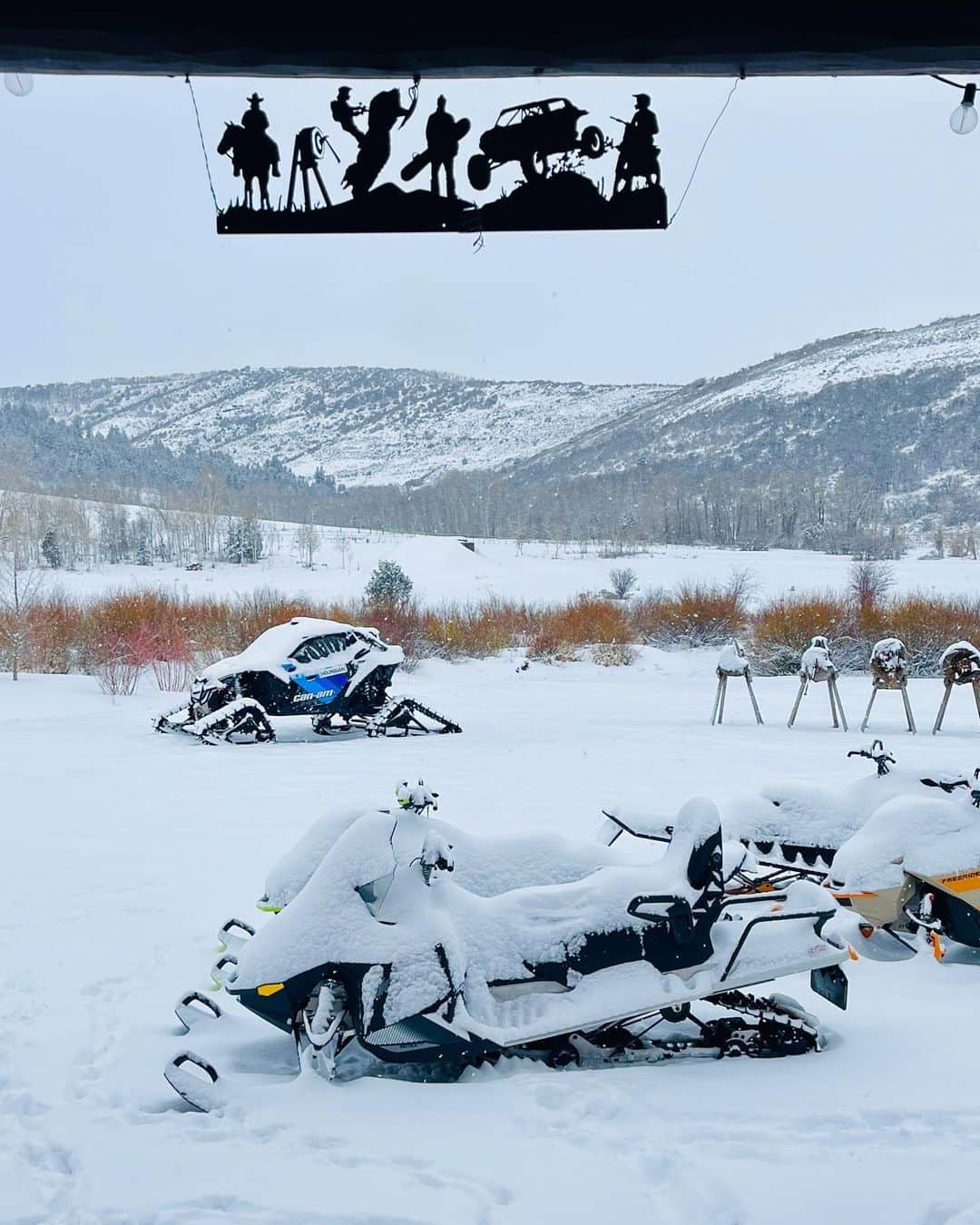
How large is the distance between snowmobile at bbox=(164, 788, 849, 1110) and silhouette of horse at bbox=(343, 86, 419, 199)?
86.6 inches

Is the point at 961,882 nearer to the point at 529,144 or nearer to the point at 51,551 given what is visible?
the point at 529,144

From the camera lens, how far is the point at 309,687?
1348 centimetres

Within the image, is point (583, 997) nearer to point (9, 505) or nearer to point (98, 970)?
point (98, 970)

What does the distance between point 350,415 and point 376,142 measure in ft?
484

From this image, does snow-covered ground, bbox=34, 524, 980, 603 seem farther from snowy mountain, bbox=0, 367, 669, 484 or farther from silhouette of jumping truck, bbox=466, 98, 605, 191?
snowy mountain, bbox=0, 367, 669, 484

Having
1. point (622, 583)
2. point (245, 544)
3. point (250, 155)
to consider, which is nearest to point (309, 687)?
point (250, 155)

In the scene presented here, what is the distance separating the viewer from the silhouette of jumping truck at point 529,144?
3094 millimetres

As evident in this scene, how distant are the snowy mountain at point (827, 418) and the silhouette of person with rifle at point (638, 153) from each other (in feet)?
326

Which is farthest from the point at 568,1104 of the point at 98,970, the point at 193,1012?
the point at 98,970

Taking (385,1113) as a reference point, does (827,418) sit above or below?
above

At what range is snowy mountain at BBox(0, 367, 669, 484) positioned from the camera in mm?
136625

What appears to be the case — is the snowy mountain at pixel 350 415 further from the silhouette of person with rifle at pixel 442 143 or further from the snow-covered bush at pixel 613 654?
the silhouette of person with rifle at pixel 442 143

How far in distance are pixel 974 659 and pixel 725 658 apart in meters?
2.81

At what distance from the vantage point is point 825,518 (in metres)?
85.2
